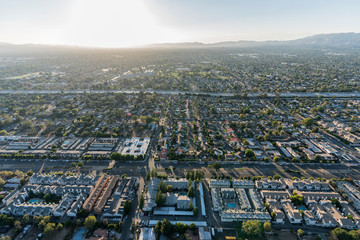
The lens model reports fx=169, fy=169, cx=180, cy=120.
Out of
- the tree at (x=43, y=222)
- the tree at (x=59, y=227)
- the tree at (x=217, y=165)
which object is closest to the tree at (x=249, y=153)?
the tree at (x=217, y=165)

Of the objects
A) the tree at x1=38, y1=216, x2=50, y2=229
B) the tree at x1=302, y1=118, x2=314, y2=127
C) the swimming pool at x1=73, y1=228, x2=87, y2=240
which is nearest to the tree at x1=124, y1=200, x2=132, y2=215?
the swimming pool at x1=73, y1=228, x2=87, y2=240

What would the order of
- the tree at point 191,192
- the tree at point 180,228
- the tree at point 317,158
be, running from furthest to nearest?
the tree at point 317,158
the tree at point 191,192
the tree at point 180,228

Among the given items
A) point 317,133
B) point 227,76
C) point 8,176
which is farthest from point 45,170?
point 227,76

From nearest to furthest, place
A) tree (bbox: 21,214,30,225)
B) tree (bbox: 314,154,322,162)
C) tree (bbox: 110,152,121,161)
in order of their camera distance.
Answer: tree (bbox: 21,214,30,225) → tree (bbox: 314,154,322,162) → tree (bbox: 110,152,121,161)

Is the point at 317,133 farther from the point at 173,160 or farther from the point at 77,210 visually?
the point at 77,210

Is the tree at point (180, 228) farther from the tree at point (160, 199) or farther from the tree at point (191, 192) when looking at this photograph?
the tree at point (191, 192)

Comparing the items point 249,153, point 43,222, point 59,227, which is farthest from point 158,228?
point 249,153

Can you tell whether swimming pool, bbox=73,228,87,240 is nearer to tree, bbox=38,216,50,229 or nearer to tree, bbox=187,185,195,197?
tree, bbox=38,216,50,229

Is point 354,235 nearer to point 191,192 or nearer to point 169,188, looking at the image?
point 191,192

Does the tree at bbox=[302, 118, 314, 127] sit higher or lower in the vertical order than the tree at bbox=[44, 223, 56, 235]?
higher
